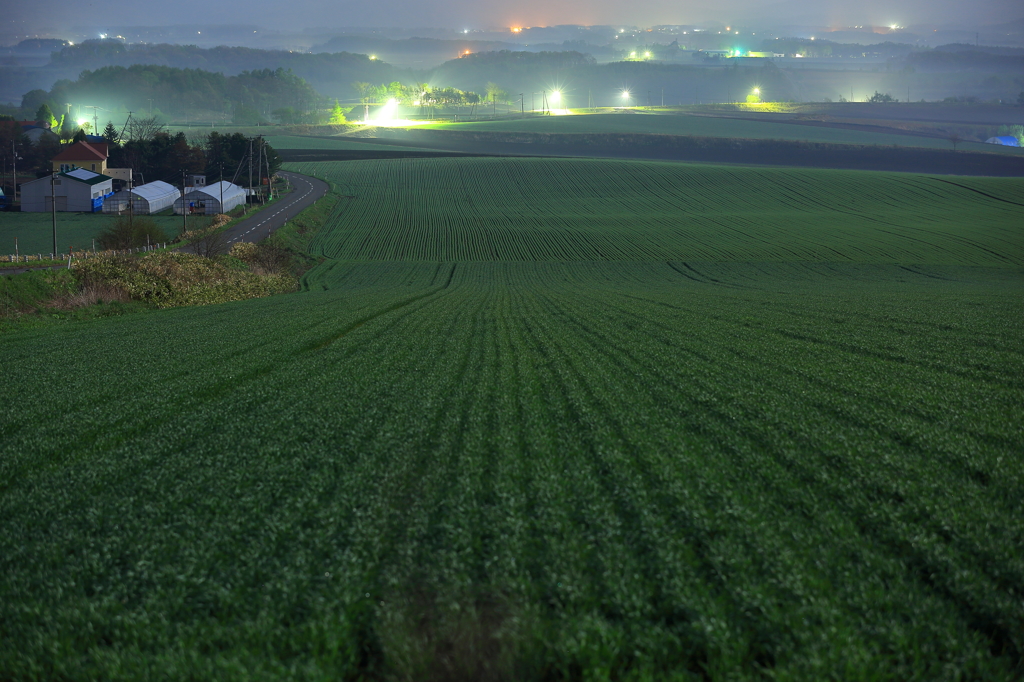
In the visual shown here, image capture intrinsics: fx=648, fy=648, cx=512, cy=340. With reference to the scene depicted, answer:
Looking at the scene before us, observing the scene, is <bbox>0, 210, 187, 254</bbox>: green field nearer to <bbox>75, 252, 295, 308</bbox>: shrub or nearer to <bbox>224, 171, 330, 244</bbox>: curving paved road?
<bbox>224, 171, 330, 244</bbox>: curving paved road

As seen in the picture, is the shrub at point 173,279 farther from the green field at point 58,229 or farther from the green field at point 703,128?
the green field at point 703,128

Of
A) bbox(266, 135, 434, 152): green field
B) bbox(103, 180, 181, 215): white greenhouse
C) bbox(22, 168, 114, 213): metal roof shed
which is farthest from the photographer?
bbox(266, 135, 434, 152): green field

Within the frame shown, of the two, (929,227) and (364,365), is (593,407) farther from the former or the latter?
(929,227)

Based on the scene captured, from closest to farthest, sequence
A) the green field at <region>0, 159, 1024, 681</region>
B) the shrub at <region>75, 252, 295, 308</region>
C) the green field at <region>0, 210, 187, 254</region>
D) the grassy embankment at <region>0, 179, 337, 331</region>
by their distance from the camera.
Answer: the green field at <region>0, 159, 1024, 681</region>, the grassy embankment at <region>0, 179, 337, 331</region>, the shrub at <region>75, 252, 295, 308</region>, the green field at <region>0, 210, 187, 254</region>

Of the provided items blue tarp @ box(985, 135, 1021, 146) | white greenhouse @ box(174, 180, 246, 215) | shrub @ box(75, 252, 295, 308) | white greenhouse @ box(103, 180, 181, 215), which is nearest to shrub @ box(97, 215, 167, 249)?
shrub @ box(75, 252, 295, 308)

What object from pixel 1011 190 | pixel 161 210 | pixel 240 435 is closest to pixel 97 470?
pixel 240 435

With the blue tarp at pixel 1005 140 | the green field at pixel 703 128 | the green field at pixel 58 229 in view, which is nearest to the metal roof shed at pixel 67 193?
the green field at pixel 58 229

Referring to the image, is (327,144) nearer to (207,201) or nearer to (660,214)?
(207,201)
